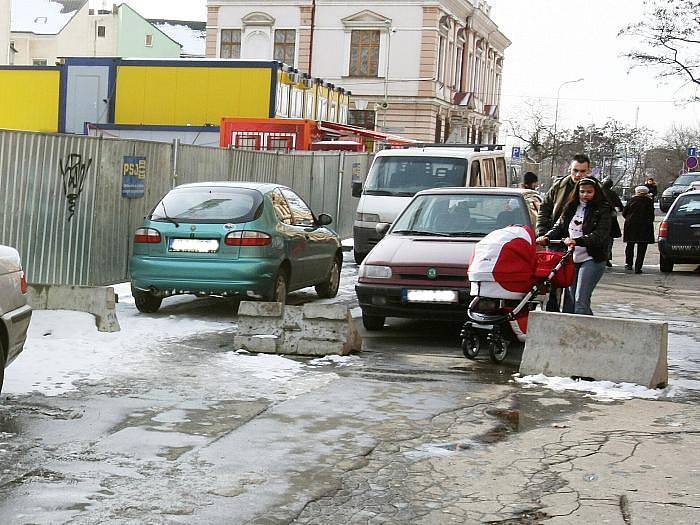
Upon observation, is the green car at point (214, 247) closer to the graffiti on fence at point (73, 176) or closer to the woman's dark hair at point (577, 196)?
the graffiti on fence at point (73, 176)

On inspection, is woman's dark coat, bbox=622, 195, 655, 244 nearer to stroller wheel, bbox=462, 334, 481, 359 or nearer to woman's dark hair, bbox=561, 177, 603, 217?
woman's dark hair, bbox=561, 177, 603, 217

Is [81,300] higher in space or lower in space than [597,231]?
lower

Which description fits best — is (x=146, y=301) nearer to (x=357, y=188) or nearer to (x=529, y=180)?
(x=357, y=188)

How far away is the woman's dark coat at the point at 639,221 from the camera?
21953 mm

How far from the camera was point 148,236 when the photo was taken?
13.1 meters

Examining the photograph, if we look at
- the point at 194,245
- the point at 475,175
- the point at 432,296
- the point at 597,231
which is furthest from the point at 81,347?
the point at 475,175

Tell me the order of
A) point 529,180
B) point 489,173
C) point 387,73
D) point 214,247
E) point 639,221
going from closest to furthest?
1. point 214,247
2. point 489,173
3. point 639,221
4. point 529,180
5. point 387,73

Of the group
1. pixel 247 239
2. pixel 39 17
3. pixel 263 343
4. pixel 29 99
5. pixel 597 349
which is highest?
pixel 39 17

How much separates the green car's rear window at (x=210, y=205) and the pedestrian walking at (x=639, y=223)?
10456mm

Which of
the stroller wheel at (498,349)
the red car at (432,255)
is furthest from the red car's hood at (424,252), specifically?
the stroller wheel at (498,349)

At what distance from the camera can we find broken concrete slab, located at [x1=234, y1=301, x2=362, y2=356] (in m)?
10.6

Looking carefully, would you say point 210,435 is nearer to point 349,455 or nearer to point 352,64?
point 349,455

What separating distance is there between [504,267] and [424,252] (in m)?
1.71

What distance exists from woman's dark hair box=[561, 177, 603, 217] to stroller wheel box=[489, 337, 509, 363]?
6.32 ft
